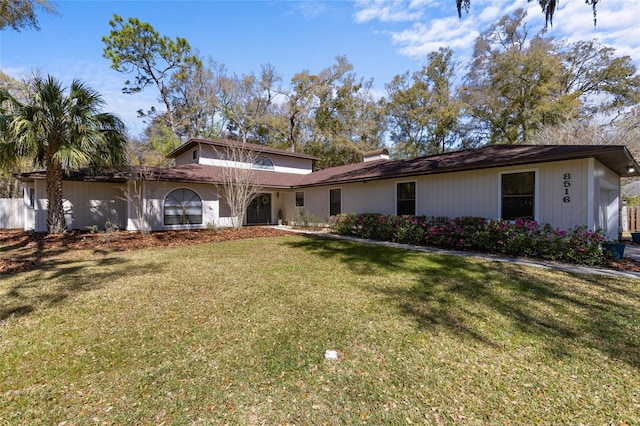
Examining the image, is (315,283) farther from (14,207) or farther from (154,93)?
(154,93)

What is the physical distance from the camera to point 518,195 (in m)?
8.49

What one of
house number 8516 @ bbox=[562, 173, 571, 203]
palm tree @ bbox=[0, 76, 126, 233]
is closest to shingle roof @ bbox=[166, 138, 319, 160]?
palm tree @ bbox=[0, 76, 126, 233]

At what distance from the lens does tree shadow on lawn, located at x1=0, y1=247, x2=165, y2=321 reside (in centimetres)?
431

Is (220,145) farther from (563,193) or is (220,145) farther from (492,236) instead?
(563,193)

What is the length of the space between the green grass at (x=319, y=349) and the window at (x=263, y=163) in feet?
43.3

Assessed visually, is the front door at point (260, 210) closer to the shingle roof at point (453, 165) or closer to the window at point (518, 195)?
A: the shingle roof at point (453, 165)

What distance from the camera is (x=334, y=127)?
2872 centimetres

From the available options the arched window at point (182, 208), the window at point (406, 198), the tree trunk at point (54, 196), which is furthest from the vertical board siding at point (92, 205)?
the window at point (406, 198)

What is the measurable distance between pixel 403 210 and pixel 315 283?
733 centimetres

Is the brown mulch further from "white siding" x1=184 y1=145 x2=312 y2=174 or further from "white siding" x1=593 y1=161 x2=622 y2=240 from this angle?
"white siding" x1=184 y1=145 x2=312 y2=174

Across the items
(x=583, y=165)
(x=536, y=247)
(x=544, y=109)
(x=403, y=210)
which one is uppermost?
(x=544, y=109)

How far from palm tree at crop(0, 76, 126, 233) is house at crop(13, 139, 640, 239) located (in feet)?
6.35

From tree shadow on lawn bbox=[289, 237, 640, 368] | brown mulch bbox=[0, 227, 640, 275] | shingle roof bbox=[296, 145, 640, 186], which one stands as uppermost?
shingle roof bbox=[296, 145, 640, 186]

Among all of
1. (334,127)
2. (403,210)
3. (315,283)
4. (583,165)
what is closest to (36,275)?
(315,283)
